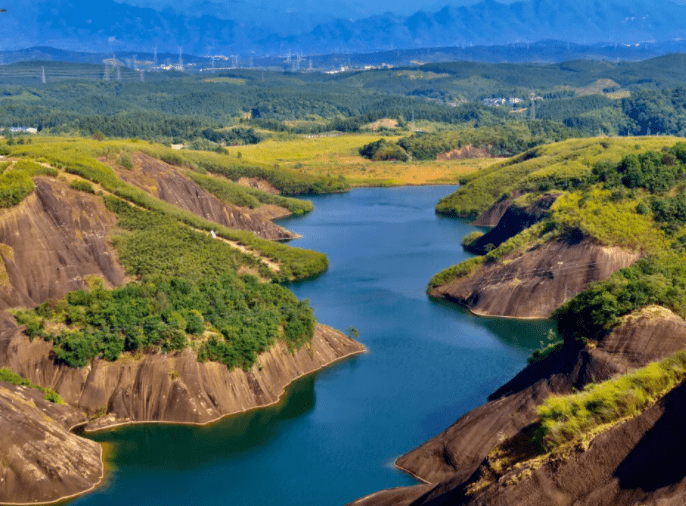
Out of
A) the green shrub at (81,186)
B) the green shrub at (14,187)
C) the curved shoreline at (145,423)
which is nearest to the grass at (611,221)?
the curved shoreline at (145,423)

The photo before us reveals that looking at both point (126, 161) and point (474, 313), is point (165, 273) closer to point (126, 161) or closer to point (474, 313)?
point (474, 313)

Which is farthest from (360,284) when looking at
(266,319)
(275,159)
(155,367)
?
(275,159)

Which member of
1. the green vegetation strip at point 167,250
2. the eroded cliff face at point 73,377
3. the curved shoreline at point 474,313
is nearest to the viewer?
the eroded cliff face at point 73,377

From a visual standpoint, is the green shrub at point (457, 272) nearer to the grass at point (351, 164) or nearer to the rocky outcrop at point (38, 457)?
the rocky outcrop at point (38, 457)

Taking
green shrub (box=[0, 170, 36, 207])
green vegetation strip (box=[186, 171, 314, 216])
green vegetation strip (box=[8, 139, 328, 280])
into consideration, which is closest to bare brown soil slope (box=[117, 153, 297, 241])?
green vegetation strip (box=[186, 171, 314, 216])

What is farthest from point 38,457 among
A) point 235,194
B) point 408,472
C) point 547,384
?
point 235,194

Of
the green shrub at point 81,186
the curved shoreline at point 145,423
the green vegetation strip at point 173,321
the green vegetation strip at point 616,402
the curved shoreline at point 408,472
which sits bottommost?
the curved shoreline at point 145,423

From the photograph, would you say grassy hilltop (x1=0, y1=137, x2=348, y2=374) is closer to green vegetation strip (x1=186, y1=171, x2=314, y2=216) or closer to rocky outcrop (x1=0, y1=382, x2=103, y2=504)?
green vegetation strip (x1=186, y1=171, x2=314, y2=216)
